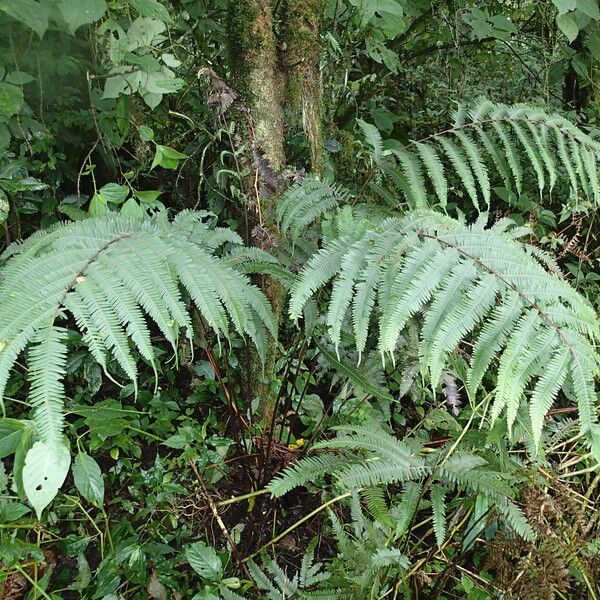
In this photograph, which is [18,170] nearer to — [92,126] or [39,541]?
[92,126]

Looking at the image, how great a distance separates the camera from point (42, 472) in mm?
1001

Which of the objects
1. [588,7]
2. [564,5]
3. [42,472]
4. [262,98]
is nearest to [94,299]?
[42,472]

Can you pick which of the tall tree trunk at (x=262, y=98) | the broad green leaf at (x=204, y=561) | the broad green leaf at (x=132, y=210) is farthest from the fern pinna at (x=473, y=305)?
the broad green leaf at (x=204, y=561)

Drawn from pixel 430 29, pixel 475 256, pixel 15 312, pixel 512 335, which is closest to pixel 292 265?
pixel 475 256

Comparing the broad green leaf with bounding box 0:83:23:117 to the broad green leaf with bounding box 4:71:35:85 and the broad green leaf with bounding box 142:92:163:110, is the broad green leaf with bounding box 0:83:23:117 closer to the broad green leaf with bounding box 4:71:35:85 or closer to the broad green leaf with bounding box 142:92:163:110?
the broad green leaf with bounding box 4:71:35:85

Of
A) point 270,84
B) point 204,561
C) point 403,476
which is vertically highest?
point 270,84

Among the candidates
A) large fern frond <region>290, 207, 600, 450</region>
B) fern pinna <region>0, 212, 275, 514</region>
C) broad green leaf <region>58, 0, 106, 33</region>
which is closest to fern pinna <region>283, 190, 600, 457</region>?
large fern frond <region>290, 207, 600, 450</region>

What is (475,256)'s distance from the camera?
1.15 metres

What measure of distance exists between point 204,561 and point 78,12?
135 centimetres

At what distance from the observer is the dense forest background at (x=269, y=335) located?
1.06 meters

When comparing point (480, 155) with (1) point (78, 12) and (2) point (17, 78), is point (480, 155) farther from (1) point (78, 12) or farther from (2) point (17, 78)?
(2) point (17, 78)

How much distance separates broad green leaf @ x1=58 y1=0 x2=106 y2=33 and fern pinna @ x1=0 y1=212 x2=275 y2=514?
0.49 m

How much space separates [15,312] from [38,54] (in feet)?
4.08

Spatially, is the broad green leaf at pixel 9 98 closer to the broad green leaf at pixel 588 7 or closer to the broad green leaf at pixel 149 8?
the broad green leaf at pixel 149 8
